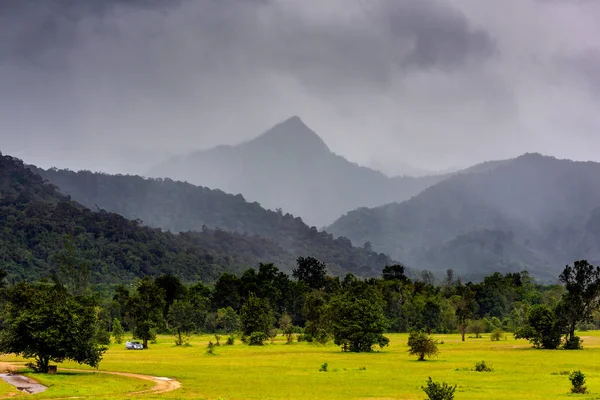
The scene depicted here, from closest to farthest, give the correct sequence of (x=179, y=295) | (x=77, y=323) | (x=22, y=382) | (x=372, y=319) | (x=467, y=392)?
(x=467, y=392) < (x=22, y=382) < (x=77, y=323) < (x=372, y=319) < (x=179, y=295)

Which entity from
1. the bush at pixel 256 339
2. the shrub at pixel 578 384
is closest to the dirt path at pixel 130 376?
the shrub at pixel 578 384

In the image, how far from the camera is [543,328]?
309 ft

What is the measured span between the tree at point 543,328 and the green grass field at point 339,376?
9.62m

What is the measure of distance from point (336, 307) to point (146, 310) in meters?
Result: 32.7

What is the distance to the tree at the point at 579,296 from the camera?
309 ft

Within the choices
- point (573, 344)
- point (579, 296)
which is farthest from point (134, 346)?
point (579, 296)

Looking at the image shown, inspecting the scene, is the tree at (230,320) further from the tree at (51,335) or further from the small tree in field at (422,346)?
the tree at (51,335)

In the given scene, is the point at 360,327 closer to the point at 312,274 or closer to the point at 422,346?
the point at 422,346

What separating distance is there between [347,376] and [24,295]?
43023mm

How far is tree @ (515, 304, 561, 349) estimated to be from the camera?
93.4m

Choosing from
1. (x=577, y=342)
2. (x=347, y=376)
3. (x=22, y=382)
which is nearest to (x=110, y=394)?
(x=22, y=382)

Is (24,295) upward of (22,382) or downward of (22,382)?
upward

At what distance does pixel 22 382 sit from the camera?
4738 centimetres

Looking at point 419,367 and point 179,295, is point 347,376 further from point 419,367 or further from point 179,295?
point 179,295
